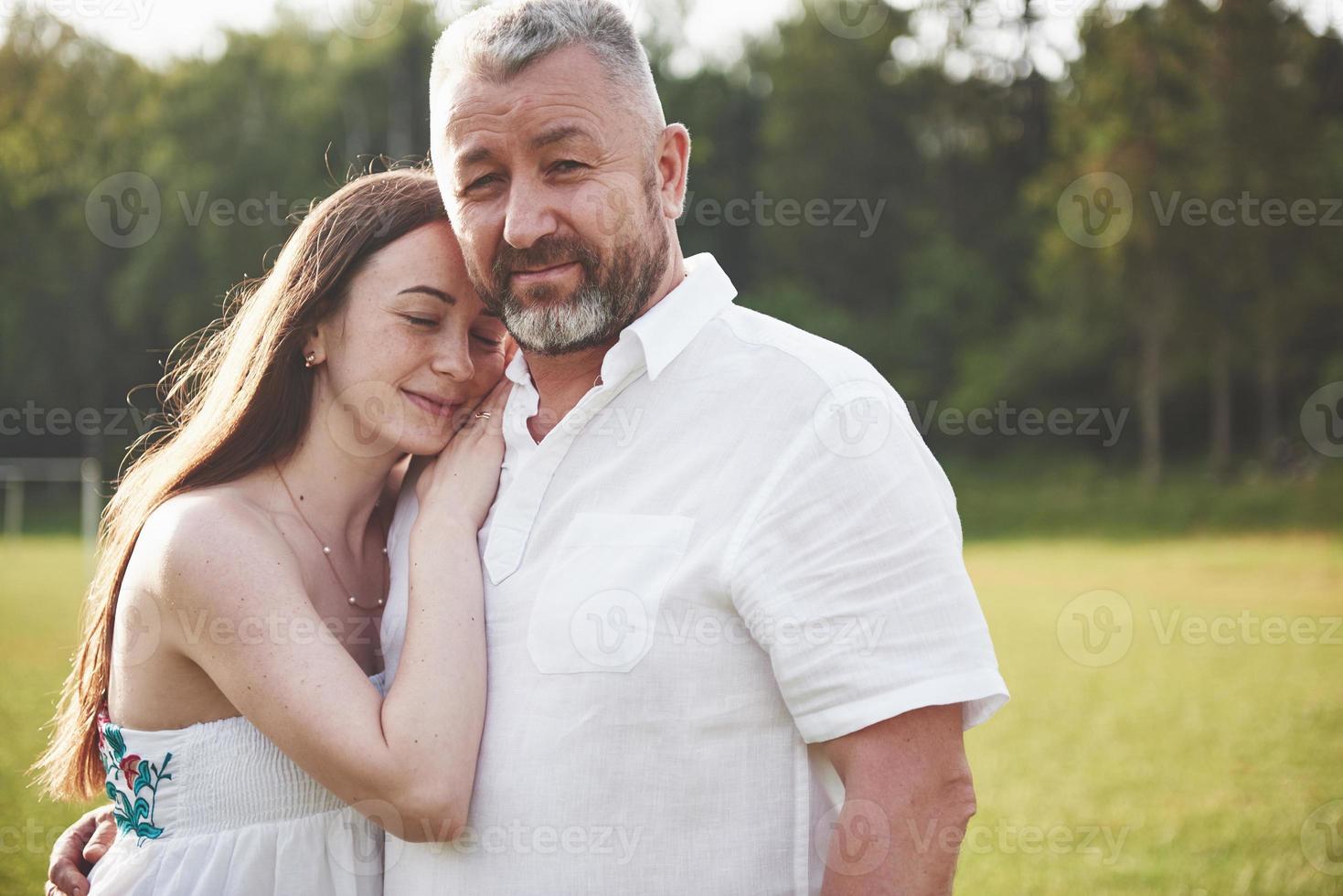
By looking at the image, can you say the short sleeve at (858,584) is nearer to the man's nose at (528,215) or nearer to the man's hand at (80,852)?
the man's nose at (528,215)

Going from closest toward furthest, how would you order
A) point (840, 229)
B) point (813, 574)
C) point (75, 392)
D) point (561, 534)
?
point (813, 574)
point (561, 534)
point (75, 392)
point (840, 229)

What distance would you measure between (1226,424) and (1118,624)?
18769 mm

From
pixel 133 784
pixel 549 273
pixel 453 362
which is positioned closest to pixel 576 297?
pixel 549 273

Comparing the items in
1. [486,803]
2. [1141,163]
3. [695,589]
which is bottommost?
[486,803]

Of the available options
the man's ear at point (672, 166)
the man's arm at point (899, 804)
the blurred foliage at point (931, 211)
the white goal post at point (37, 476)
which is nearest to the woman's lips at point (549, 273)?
the man's ear at point (672, 166)

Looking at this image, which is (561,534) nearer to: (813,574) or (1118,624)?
(813,574)

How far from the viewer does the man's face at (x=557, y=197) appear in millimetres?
2590

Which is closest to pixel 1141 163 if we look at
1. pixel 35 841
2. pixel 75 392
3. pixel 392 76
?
pixel 392 76

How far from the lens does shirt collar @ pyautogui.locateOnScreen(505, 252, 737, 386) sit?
2553mm

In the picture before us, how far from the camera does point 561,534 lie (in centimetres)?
249

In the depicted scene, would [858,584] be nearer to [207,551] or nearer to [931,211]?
[207,551]

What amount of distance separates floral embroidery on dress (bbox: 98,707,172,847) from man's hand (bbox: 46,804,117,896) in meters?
0.21

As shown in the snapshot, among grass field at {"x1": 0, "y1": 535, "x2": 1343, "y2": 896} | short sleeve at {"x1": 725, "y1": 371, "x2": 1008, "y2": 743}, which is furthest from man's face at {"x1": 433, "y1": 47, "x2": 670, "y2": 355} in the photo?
grass field at {"x1": 0, "y1": 535, "x2": 1343, "y2": 896}

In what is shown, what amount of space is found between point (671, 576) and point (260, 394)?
1276 mm
